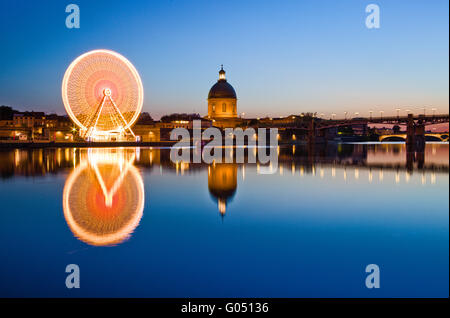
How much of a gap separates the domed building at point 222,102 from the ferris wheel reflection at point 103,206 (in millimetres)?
89331

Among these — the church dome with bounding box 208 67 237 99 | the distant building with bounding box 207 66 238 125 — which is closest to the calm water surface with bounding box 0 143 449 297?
the distant building with bounding box 207 66 238 125

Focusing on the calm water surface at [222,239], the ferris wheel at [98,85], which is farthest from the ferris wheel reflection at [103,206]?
the ferris wheel at [98,85]

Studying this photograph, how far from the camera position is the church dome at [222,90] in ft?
367

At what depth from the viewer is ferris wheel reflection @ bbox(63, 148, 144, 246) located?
1066 centimetres

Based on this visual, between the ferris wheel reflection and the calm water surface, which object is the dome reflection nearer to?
the calm water surface

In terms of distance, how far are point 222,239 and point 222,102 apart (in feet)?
337

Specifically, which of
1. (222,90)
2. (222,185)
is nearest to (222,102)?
(222,90)

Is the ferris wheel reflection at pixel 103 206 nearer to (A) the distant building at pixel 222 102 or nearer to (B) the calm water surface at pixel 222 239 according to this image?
(B) the calm water surface at pixel 222 239

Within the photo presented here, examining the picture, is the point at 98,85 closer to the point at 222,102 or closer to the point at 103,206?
the point at 103,206

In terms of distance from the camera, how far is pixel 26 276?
Answer: 7.69 m

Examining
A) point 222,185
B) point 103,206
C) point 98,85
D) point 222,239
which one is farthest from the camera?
point 98,85

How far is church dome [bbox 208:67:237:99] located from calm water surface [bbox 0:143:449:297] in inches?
3681

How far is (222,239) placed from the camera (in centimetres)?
1046
